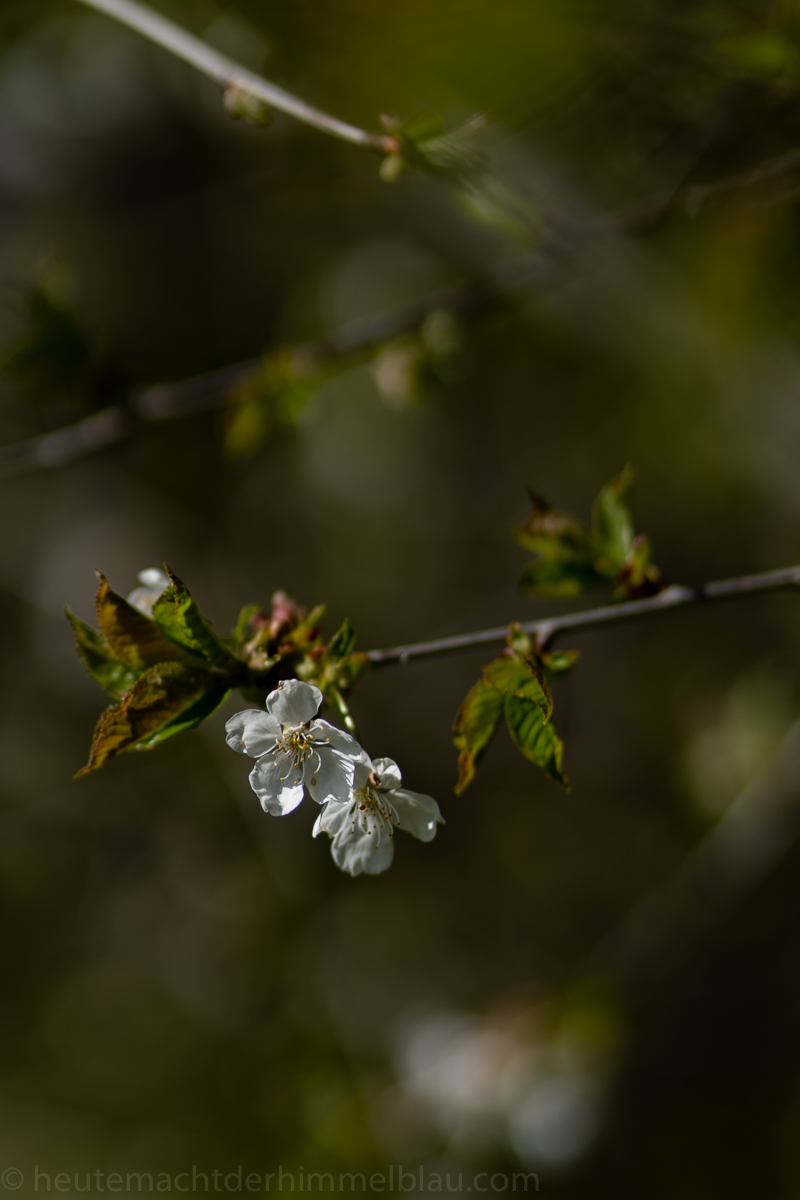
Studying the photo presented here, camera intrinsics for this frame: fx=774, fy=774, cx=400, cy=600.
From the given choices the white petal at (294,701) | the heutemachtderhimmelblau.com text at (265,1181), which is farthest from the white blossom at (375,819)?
the heutemachtderhimmelblau.com text at (265,1181)

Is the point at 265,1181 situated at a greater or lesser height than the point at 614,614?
lesser

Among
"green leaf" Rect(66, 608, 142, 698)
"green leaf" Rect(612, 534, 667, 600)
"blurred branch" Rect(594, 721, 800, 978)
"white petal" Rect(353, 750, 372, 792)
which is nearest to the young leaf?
"white petal" Rect(353, 750, 372, 792)

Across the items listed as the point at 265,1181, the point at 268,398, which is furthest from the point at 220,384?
the point at 265,1181

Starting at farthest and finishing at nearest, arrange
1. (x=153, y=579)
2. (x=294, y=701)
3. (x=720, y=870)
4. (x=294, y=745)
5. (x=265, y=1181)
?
(x=265, y=1181) < (x=720, y=870) < (x=153, y=579) < (x=294, y=745) < (x=294, y=701)

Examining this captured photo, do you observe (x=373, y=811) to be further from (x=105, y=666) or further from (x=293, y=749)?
(x=105, y=666)

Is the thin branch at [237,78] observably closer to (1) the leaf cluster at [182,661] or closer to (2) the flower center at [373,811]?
(1) the leaf cluster at [182,661]
